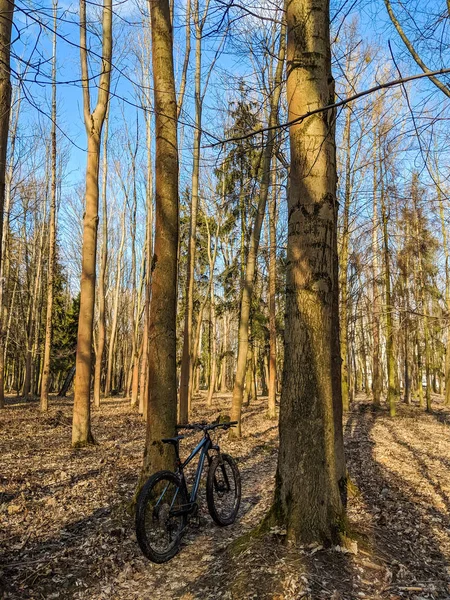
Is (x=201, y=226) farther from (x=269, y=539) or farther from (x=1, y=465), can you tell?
(x=269, y=539)

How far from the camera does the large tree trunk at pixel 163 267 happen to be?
504 centimetres

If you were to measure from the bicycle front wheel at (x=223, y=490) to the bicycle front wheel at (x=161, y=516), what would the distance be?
0.46 metres

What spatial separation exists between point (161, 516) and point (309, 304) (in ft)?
7.66

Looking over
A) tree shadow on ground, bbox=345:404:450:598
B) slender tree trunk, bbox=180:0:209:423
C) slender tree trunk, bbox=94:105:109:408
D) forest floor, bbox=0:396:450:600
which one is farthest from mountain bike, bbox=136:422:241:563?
slender tree trunk, bbox=94:105:109:408

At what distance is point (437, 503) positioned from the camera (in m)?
5.79

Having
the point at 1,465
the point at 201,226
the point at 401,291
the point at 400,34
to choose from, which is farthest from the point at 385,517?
the point at 201,226

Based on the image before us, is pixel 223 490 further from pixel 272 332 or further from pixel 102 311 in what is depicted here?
pixel 102 311

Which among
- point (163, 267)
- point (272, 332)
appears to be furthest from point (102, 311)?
point (163, 267)

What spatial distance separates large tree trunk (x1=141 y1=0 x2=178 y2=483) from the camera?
16.5 ft

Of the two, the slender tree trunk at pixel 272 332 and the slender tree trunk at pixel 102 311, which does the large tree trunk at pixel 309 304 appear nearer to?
the slender tree trunk at pixel 272 332

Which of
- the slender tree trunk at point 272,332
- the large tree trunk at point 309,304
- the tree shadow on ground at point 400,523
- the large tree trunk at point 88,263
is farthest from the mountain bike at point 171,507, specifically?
the slender tree trunk at point 272,332

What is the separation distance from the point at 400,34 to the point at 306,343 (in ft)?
20.6

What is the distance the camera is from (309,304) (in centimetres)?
387

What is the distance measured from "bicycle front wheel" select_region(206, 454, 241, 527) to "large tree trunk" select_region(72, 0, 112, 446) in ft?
15.9
